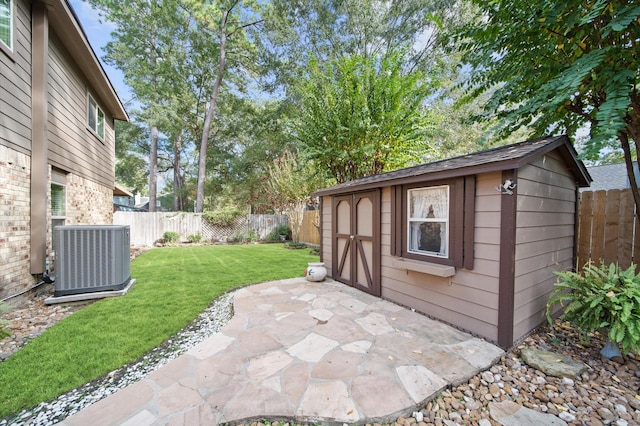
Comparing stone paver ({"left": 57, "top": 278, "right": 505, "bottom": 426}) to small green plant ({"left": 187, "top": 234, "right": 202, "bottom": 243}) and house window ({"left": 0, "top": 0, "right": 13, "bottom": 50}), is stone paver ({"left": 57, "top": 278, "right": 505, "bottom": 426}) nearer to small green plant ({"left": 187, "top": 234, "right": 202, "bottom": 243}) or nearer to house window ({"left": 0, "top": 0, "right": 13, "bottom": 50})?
house window ({"left": 0, "top": 0, "right": 13, "bottom": 50})

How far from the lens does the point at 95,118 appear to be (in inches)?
269

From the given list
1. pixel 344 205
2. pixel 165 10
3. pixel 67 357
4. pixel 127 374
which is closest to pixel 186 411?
pixel 127 374

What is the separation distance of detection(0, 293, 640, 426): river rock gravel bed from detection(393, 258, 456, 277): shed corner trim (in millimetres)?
938

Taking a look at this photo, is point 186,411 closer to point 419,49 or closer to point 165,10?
point 419,49

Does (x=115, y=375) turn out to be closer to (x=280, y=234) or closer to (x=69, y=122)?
(x=69, y=122)

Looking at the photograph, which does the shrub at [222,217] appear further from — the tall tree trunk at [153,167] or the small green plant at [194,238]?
the tall tree trunk at [153,167]

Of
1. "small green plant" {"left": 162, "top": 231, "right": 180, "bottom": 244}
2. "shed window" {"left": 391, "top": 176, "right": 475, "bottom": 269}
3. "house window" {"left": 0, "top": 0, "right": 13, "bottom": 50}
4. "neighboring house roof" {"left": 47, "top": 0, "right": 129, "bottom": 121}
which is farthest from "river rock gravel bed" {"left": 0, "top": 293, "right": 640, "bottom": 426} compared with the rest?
"small green plant" {"left": 162, "top": 231, "right": 180, "bottom": 244}

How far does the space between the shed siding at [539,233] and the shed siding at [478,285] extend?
0.70 feet

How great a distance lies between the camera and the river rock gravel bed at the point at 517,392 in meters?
1.82

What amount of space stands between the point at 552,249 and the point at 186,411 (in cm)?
432

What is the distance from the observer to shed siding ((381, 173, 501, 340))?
2.77m

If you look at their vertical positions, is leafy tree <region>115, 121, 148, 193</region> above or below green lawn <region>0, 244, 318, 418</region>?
above

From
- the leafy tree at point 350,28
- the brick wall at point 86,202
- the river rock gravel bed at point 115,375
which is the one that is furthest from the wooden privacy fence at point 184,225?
the river rock gravel bed at point 115,375

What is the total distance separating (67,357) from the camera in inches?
98.5
